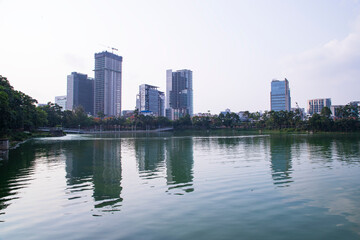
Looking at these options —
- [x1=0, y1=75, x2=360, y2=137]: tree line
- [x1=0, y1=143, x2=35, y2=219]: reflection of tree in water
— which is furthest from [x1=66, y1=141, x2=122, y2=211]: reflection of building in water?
[x1=0, y1=75, x2=360, y2=137]: tree line

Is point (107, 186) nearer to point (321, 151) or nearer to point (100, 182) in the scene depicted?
point (100, 182)

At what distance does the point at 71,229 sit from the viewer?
8.30 m

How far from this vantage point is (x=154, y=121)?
153 meters

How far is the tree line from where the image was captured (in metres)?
59.0

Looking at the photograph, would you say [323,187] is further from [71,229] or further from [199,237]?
[71,229]

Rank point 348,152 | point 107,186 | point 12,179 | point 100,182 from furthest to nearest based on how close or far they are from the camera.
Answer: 1. point 348,152
2. point 12,179
3. point 100,182
4. point 107,186

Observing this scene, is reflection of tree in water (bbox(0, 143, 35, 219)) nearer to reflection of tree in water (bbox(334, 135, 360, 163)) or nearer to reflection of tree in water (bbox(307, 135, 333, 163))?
reflection of tree in water (bbox(307, 135, 333, 163))

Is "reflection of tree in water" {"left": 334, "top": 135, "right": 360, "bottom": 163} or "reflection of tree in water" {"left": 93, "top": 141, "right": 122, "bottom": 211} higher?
"reflection of tree in water" {"left": 334, "top": 135, "right": 360, "bottom": 163}

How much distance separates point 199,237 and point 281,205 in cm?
447

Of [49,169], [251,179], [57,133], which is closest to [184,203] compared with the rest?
[251,179]

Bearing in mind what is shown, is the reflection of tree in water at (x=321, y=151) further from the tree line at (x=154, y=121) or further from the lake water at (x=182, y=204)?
the tree line at (x=154, y=121)

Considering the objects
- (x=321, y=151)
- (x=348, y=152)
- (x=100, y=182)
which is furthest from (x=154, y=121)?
(x=100, y=182)

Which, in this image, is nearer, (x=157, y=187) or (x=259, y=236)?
Answer: (x=259, y=236)

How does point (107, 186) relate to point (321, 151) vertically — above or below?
below
